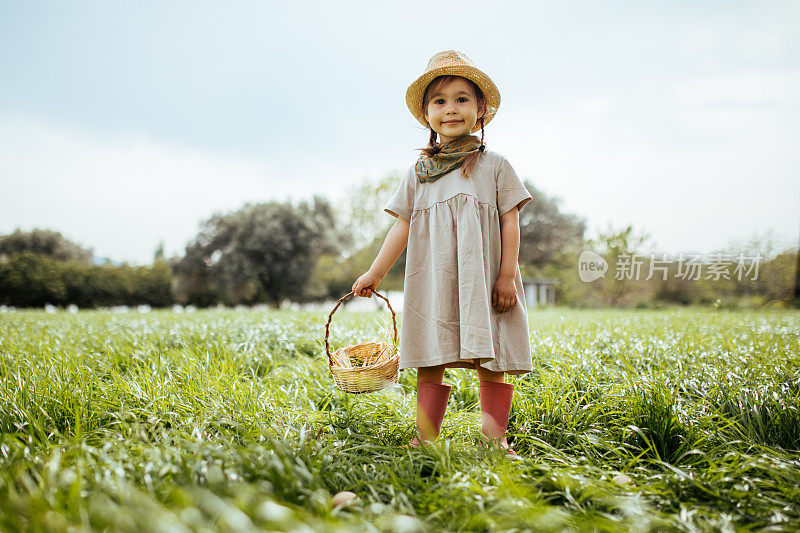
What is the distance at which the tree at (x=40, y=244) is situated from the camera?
3431 cm

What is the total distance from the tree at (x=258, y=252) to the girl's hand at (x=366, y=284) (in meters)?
20.8

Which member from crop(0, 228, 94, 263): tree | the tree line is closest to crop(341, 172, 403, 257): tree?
the tree line

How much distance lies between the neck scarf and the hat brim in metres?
0.15

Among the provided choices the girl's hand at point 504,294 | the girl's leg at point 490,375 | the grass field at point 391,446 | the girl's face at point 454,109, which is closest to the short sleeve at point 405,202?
the girl's face at point 454,109

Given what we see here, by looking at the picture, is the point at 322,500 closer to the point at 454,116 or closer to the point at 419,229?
the point at 419,229

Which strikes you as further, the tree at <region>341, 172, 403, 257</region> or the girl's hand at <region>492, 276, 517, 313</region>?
the tree at <region>341, 172, 403, 257</region>

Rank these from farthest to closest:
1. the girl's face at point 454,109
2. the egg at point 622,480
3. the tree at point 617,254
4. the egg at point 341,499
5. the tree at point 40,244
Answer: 1. the tree at point 40,244
2. the tree at point 617,254
3. the girl's face at point 454,109
4. the egg at point 622,480
5. the egg at point 341,499

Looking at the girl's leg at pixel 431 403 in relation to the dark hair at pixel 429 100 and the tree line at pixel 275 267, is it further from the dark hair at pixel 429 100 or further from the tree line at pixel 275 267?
the tree line at pixel 275 267

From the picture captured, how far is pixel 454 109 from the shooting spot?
2.35 metres

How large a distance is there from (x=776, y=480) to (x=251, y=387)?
2.35 meters

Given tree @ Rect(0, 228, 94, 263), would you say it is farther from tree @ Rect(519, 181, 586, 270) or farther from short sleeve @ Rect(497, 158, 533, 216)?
short sleeve @ Rect(497, 158, 533, 216)

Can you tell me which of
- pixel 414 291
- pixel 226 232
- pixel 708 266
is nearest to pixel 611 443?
pixel 414 291

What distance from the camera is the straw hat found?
2324mm

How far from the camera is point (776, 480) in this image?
5.75ft
